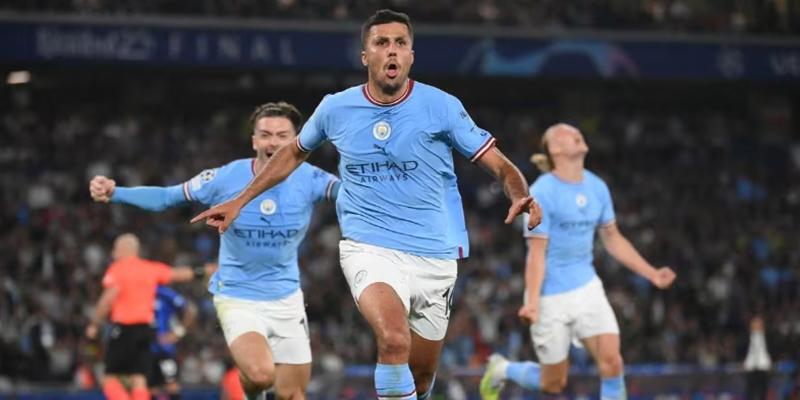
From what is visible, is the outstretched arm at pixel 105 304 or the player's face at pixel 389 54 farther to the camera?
the outstretched arm at pixel 105 304

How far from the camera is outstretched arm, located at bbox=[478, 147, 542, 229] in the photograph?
678 centimetres

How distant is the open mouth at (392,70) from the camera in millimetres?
7223

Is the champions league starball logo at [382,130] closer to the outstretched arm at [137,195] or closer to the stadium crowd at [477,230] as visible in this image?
the outstretched arm at [137,195]

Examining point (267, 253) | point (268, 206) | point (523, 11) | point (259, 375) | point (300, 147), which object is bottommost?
point (259, 375)

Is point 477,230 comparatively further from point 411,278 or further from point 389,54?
point 389,54

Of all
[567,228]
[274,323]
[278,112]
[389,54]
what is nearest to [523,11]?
[567,228]

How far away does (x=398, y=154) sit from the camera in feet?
23.7

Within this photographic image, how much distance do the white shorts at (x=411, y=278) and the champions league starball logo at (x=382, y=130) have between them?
0.58m

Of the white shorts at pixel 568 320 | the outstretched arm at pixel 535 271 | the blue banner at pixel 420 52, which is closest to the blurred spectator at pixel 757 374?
the white shorts at pixel 568 320

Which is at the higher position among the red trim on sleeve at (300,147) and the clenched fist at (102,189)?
the red trim on sleeve at (300,147)

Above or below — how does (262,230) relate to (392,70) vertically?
below

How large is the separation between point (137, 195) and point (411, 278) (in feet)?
8.02

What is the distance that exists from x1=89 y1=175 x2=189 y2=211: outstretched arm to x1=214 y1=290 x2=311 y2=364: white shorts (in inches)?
28.1

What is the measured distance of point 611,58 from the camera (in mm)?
24109
